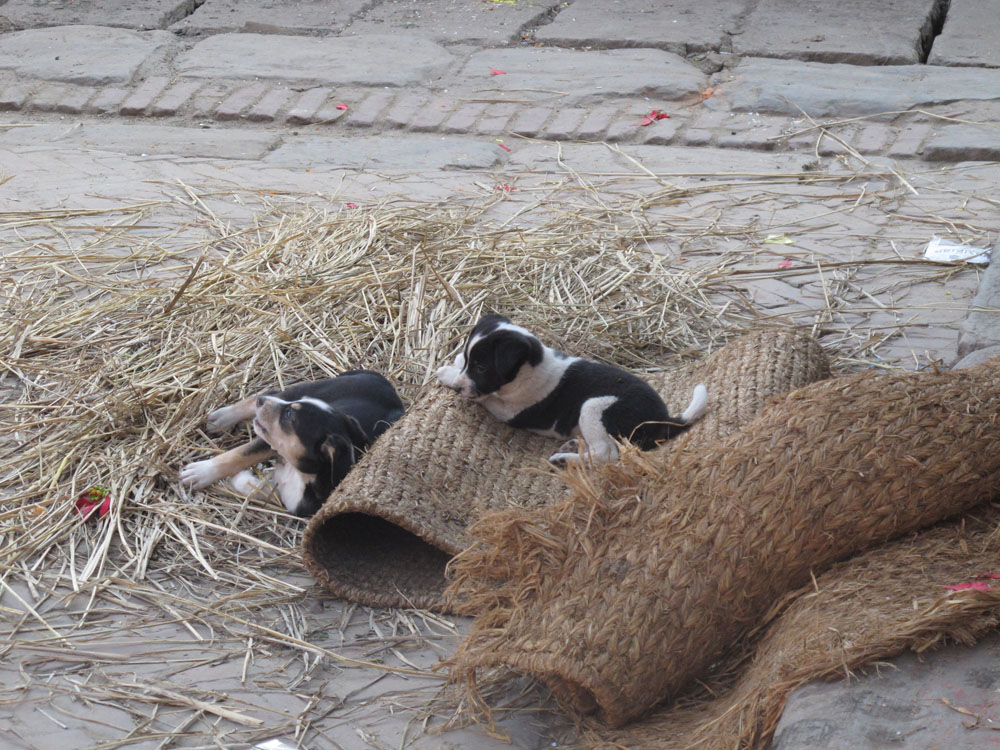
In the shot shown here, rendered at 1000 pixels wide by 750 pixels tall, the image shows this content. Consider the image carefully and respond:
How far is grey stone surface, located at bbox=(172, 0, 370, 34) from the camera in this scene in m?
8.59

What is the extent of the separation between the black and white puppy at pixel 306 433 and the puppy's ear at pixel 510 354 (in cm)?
48

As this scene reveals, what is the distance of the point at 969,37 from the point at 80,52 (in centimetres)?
657

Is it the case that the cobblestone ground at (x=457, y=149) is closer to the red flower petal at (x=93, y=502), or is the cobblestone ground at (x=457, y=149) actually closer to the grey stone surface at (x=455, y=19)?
the grey stone surface at (x=455, y=19)

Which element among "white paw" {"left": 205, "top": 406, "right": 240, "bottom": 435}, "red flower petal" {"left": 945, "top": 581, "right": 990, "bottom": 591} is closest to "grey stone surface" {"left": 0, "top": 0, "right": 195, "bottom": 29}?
"white paw" {"left": 205, "top": 406, "right": 240, "bottom": 435}

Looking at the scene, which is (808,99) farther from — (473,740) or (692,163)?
(473,740)

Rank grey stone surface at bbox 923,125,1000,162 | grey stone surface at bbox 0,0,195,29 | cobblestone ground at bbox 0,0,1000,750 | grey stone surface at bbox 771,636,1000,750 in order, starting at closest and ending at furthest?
grey stone surface at bbox 771,636,1000,750, cobblestone ground at bbox 0,0,1000,750, grey stone surface at bbox 923,125,1000,162, grey stone surface at bbox 0,0,195,29

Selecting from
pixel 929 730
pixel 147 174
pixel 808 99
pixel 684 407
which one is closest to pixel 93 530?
pixel 684 407

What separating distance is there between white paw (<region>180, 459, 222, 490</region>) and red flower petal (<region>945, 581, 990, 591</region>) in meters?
2.45

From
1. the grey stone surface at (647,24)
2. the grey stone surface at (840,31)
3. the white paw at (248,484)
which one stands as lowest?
the grey stone surface at (840,31)

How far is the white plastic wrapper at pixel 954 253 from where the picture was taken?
511 centimetres

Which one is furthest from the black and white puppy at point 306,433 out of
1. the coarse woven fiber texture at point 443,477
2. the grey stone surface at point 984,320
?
the grey stone surface at point 984,320

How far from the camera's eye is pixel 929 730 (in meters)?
2.05

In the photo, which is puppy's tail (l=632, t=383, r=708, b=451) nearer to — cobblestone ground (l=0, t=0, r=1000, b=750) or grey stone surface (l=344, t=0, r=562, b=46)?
cobblestone ground (l=0, t=0, r=1000, b=750)

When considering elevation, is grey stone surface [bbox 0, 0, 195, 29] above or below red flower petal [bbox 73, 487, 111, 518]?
above
